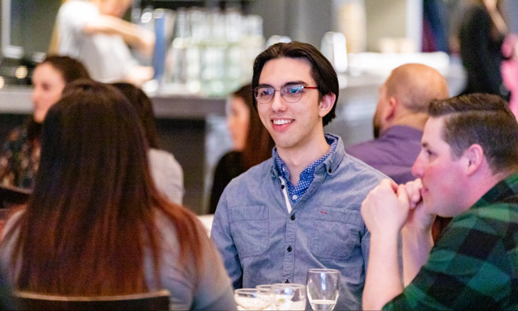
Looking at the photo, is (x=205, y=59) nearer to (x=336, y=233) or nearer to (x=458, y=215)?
(x=336, y=233)

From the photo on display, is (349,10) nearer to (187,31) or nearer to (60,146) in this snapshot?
(187,31)

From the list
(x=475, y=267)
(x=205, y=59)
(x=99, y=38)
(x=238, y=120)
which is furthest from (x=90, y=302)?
(x=99, y=38)

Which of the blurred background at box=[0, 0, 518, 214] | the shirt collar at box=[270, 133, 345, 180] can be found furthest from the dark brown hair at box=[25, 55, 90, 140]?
the shirt collar at box=[270, 133, 345, 180]

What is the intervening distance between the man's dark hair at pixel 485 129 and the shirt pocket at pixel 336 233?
46 centimetres

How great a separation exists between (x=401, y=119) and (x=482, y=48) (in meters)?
2.35

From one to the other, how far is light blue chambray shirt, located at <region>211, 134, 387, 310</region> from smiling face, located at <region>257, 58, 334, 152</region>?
10 cm

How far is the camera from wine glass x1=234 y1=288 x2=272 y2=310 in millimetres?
1729

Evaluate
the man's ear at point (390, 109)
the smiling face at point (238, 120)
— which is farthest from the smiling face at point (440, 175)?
the smiling face at point (238, 120)

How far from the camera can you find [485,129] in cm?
165

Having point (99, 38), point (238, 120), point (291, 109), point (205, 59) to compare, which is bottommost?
point (238, 120)

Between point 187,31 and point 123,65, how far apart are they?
0.55 m

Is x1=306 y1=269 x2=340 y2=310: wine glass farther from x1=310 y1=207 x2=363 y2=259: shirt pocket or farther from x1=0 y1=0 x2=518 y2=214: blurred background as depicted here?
x1=0 y1=0 x2=518 y2=214: blurred background

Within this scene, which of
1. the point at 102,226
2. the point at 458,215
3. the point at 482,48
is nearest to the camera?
the point at 102,226

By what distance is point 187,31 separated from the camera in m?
4.71
